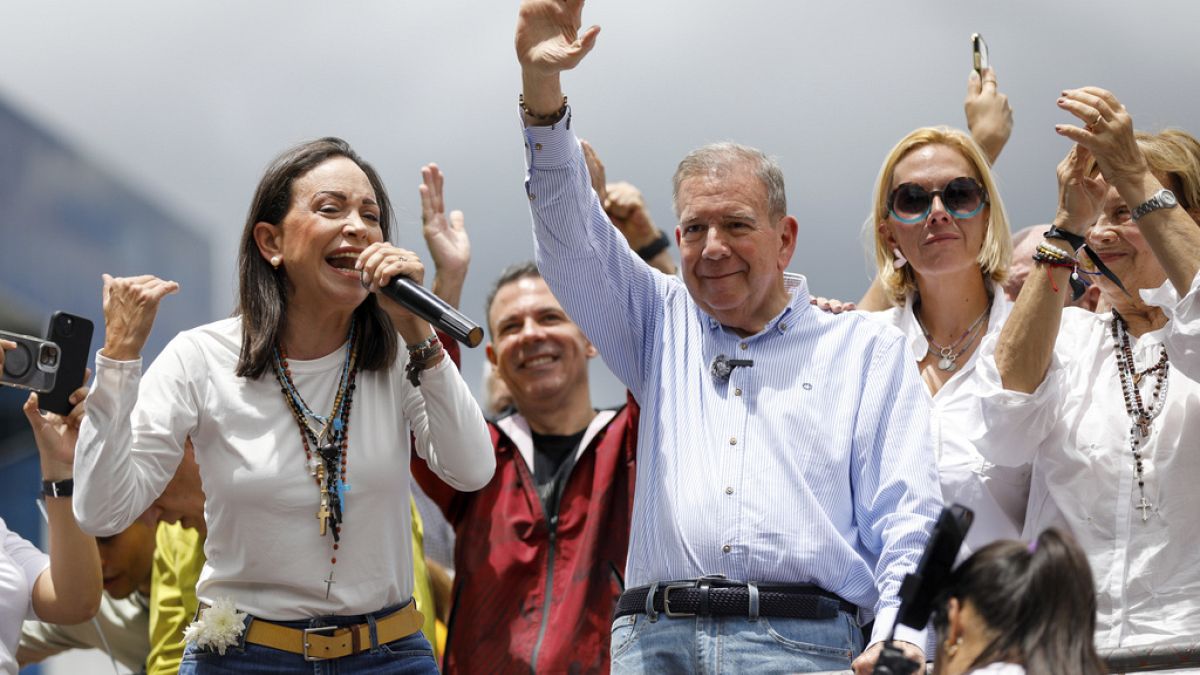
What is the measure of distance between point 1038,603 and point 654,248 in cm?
327

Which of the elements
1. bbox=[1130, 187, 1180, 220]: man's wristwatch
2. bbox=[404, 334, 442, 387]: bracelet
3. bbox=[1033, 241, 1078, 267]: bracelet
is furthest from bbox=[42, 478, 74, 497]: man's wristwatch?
bbox=[1130, 187, 1180, 220]: man's wristwatch

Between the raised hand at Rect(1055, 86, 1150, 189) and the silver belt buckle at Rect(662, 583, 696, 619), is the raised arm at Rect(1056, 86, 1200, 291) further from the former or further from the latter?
the silver belt buckle at Rect(662, 583, 696, 619)

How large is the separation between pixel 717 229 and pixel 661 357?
38 centimetres

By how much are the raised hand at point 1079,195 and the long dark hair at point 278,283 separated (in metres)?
1.81

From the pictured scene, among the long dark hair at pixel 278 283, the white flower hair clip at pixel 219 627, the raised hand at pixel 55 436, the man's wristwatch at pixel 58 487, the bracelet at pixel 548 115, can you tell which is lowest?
the white flower hair clip at pixel 219 627

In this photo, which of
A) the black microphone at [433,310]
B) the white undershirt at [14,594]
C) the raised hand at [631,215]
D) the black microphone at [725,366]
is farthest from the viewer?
the raised hand at [631,215]

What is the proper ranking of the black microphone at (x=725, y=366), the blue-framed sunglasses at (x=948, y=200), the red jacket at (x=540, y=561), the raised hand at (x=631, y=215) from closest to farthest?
the black microphone at (x=725, y=366)
the blue-framed sunglasses at (x=948, y=200)
the red jacket at (x=540, y=561)
the raised hand at (x=631, y=215)

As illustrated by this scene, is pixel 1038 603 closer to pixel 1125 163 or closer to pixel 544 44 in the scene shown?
pixel 1125 163

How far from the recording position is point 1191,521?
367cm

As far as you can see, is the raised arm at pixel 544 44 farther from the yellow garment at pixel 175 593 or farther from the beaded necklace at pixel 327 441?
the yellow garment at pixel 175 593

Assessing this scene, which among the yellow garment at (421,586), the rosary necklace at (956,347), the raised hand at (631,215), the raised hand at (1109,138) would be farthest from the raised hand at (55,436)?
the raised hand at (1109,138)

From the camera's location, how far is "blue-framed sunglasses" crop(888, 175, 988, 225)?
4.30 metres

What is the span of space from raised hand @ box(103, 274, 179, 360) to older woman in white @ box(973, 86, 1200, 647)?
215 cm

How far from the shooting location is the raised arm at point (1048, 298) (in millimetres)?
3787
